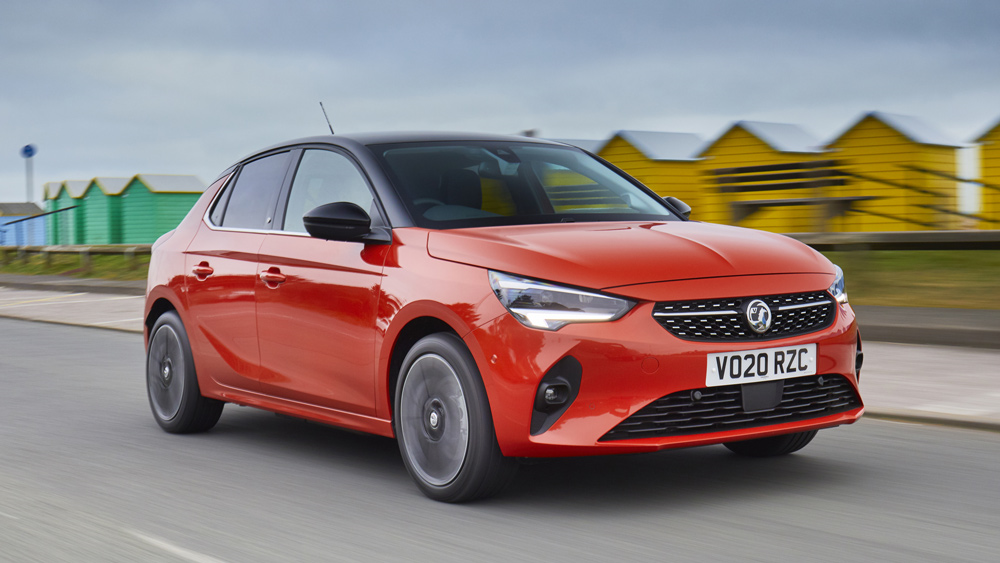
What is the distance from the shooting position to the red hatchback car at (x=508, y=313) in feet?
14.7

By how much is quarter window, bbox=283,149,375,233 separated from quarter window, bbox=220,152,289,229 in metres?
0.20

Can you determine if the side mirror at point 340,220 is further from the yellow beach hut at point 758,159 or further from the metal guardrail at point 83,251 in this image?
the metal guardrail at point 83,251

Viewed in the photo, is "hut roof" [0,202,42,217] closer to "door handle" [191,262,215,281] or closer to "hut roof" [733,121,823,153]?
"hut roof" [733,121,823,153]

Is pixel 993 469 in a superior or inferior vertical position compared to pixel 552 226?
inferior

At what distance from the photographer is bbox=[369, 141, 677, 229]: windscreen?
5387 mm

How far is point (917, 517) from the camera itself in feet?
15.0

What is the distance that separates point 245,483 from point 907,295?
360 inches

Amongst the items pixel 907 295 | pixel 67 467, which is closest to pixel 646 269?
pixel 67 467

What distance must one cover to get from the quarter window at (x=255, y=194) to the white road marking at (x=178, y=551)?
6.83ft

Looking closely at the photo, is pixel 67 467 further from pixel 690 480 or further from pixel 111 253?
pixel 111 253

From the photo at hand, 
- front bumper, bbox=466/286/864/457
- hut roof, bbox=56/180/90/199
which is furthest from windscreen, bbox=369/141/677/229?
hut roof, bbox=56/180/90/199

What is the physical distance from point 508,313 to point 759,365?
962 mm

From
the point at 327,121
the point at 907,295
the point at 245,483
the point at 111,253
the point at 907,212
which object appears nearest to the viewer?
the point at 245,483

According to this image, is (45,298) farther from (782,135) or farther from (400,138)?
(400,138)
